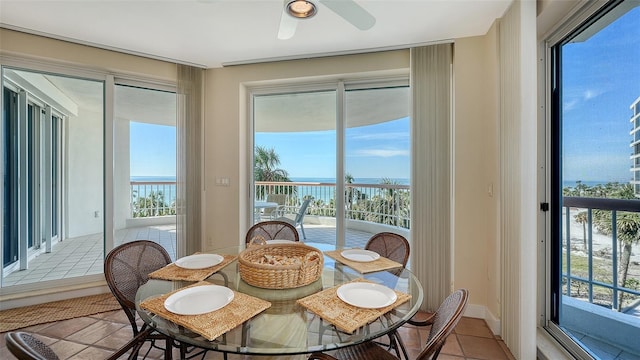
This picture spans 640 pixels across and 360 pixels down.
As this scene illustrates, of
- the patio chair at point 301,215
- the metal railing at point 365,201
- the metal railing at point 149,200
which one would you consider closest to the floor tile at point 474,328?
the metal railing at point 365,201

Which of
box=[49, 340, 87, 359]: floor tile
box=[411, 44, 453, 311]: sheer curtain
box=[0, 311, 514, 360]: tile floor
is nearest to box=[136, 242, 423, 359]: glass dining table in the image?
box=[0, 311, 514, 360]: tile floor

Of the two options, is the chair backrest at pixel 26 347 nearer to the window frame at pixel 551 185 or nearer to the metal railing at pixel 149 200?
the window frame at pixel 551 185

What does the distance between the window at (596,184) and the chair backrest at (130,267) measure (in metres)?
2.73

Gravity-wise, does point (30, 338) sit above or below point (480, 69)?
below

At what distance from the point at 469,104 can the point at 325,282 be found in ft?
6.74

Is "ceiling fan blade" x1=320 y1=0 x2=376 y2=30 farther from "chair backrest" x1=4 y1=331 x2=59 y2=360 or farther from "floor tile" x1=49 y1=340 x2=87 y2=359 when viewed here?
"floor tile" x1=49 y1=340 x2=87 y2=359

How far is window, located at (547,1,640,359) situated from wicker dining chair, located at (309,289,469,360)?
124cm

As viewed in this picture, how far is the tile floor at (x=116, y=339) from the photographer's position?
1942 mm

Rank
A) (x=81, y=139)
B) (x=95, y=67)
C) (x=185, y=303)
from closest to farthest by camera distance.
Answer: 1. (x=185, y=303)
2. (x=95, y=67)
3. (x=81, y=139)

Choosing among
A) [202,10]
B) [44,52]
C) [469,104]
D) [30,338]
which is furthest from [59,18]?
[469,104]

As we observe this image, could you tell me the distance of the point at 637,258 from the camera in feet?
4.93

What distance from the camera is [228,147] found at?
10.8 feet

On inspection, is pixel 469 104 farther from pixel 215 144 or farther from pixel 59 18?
pixel 59 18

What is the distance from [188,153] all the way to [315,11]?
227 cm
